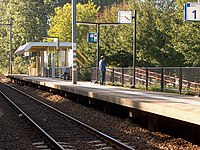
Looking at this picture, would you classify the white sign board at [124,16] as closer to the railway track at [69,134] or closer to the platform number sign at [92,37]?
the platform number sign at [92,37]

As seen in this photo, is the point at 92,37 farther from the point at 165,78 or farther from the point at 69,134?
the point at 69,134

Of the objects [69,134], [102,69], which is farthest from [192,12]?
[102,69]

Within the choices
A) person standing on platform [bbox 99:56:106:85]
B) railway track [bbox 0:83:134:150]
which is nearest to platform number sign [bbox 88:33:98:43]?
person standing on platform [bbox 99:56:106:85]

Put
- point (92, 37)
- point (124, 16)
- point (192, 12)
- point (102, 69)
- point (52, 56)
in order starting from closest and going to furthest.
Answer: point (192, 12), point (124, 16), point (102, 69), point (92, 37), point (52, 56)

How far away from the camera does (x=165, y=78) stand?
2027 centimetres

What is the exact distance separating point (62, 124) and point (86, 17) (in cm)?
4964

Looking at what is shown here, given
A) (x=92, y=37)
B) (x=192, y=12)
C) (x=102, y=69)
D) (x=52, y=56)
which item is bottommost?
(x=102, y=69)

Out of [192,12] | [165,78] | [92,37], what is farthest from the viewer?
[92,37]

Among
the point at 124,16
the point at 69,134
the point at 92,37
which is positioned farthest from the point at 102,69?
the point at 69,134

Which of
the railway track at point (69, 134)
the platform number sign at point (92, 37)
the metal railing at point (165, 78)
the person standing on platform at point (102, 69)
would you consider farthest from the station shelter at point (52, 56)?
the railway track at point (69, 134)

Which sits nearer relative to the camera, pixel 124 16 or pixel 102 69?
pixel 124 16

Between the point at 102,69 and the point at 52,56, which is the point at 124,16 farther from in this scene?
the point at 52,56

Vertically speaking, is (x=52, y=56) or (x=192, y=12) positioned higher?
(x=192, y=12)

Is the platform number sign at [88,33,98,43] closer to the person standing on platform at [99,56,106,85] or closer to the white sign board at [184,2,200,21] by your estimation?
the person standing on platform at [99,56,106,85]
